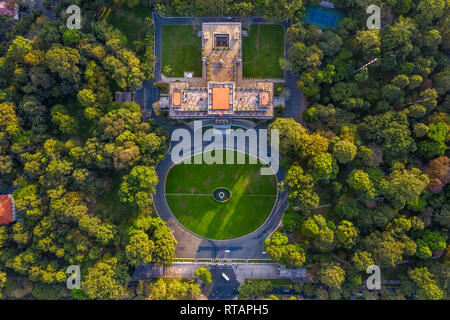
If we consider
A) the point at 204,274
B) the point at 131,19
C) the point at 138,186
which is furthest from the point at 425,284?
the point at 131,19

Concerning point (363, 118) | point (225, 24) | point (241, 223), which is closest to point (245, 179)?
point (241, 223)

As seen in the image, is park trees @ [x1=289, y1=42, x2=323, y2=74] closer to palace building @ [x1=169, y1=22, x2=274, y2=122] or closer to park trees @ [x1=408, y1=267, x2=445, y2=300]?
palace building @ [x1=169, y1=22, x2=274, y2=122]

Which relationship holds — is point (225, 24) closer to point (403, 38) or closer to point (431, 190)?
point (403, 38)

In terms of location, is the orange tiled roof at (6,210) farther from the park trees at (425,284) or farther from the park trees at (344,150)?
the park trees at (425,284)

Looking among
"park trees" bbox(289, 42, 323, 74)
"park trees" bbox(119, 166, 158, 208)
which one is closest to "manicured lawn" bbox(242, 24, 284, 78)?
"park trees" bbox(289, 42, 323, 74)

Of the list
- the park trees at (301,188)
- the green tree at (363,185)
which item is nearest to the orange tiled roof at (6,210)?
the park trees at (301,188)

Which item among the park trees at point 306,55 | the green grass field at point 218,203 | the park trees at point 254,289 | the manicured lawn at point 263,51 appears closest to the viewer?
the park trees at point 306,55
